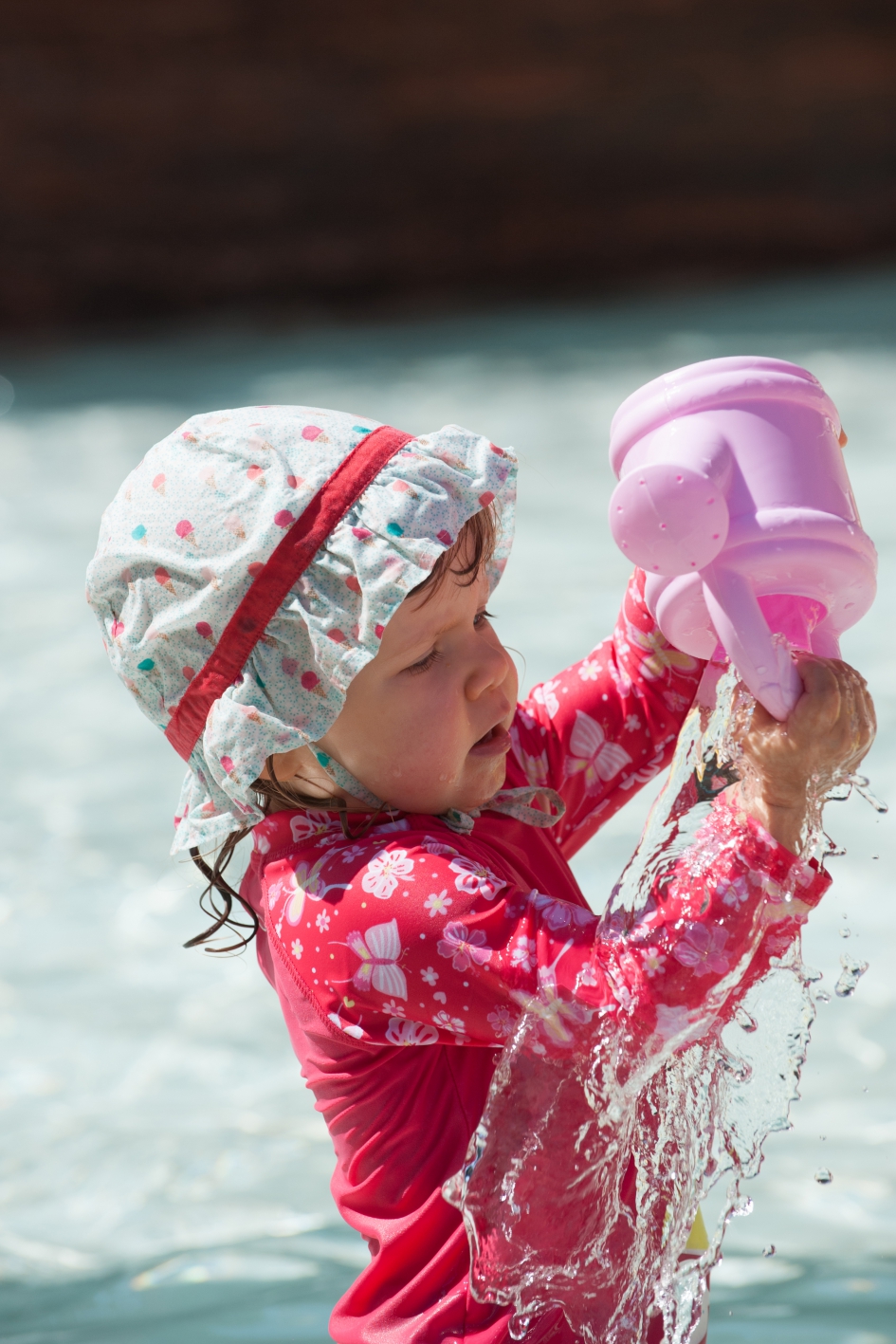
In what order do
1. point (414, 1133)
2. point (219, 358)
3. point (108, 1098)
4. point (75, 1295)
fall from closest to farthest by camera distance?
point (414, 1133), point (75, 1295), point (108, 1098), point (219, 358)

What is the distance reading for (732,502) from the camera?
126cm

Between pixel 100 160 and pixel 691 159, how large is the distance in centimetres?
308

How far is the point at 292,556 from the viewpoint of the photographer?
4.48 feet

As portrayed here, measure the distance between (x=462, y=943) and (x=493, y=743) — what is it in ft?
0.85

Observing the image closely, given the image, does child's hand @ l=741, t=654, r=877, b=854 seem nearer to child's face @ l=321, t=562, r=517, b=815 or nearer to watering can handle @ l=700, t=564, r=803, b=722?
watering can handle @ l=700, t=564, r=803, b=722

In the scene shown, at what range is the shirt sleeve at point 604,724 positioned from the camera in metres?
1.64

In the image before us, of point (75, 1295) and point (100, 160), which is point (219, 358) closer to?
point (100, 160)

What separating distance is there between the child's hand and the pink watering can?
16 mm

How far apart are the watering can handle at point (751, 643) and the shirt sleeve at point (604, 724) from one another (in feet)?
1.24

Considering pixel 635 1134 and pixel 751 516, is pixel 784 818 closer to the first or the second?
pixel 751 516

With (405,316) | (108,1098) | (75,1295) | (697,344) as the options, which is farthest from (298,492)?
(405,316)

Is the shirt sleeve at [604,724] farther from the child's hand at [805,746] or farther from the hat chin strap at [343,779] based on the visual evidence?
the child's hand at [805,746]

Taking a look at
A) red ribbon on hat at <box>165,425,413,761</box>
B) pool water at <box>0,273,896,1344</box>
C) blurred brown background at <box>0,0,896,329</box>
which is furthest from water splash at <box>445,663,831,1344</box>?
blurred brown background at <box>0,0,896,329</box>

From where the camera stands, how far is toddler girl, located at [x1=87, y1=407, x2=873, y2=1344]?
4.12ft
